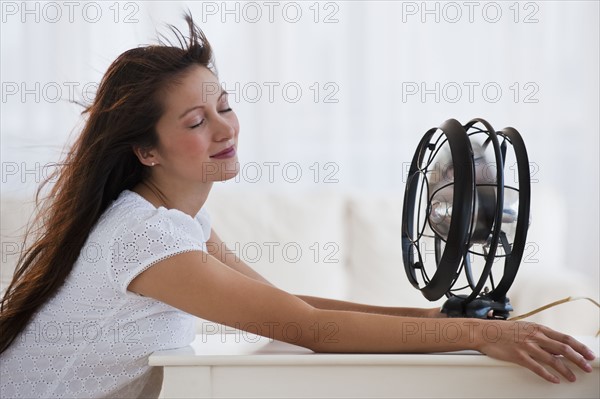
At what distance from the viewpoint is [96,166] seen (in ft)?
4.62

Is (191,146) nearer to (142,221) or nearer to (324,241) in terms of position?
(142,221)

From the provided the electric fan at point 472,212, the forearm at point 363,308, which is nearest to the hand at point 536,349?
the electric fan at point 472,212

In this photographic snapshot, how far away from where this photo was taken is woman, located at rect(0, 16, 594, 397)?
1207mm

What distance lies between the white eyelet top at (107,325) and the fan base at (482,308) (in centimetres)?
47

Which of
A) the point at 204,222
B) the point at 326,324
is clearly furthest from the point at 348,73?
the point at 326,324

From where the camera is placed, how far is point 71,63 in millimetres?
3029

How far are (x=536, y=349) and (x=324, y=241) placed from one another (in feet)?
5.16

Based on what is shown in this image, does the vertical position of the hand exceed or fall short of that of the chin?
it falls short

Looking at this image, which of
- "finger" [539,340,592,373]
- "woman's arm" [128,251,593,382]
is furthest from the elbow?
"finger" [539,340,592,373]

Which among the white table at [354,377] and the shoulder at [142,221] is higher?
the shoulder at [142,221]

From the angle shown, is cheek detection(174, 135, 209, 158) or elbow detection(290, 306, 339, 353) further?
cheek detection(174, 135, 209, 158)

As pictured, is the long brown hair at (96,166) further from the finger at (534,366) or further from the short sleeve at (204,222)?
the finger at (534,366)

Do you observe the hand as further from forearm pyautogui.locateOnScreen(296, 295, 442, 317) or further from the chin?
the chin

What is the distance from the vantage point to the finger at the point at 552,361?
3.58ft
